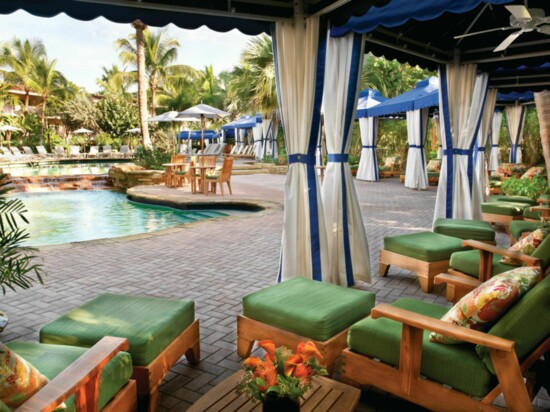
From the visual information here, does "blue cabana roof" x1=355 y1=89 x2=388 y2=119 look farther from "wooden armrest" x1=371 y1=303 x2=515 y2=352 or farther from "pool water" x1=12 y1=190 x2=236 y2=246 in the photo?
"wooden armrest" x1=371 y1=303 x2=515 y2=352

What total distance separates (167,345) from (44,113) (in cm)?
3652

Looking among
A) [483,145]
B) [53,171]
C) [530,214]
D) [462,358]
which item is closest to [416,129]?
[483,145]

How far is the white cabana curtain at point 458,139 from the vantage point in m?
6.33

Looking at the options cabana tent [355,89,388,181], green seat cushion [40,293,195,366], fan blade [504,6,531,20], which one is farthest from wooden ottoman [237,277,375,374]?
cabana tent [355,89,388,181]

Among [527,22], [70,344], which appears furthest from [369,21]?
[70,344]

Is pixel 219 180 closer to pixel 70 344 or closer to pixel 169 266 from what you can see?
pixel 169 266

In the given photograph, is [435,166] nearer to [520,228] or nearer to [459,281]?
[520,228]

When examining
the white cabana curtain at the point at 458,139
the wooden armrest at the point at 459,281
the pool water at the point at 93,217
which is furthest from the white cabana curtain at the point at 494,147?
the wooden armrest at the point at 459,281

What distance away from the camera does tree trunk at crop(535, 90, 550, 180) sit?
8.27 metres

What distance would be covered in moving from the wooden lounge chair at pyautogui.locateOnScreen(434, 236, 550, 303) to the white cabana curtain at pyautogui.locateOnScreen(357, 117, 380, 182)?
10.9 m

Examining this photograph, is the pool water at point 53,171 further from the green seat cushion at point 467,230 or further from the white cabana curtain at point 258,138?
the green seat cushion at point 467,230

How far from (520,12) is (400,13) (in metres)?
1.36

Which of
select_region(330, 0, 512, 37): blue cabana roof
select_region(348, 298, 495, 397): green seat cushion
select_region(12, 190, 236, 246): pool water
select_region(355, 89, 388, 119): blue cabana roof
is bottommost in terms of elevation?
select_region(12, 190, 236, 246): pool water

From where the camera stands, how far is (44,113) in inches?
1330
